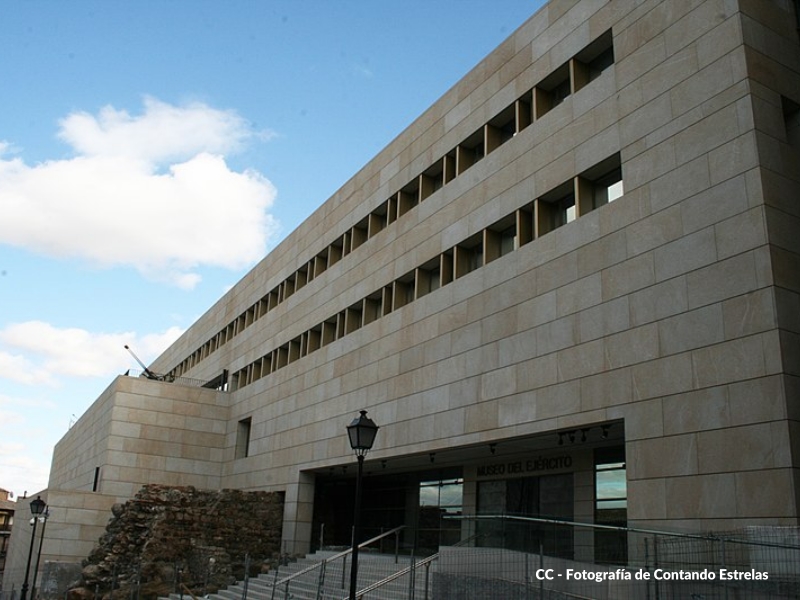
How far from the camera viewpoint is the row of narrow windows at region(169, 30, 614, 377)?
68.4 feet

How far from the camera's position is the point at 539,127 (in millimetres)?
21562

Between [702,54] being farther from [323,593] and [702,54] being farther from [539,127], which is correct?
[323,593]

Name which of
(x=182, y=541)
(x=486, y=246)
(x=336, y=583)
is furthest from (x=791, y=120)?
(x=182, y=541)

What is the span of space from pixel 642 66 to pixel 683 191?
371 cm

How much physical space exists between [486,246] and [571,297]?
14.4 feet

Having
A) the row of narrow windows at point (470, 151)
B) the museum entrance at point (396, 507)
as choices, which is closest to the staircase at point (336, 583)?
the museum entrance at point (396, 507)

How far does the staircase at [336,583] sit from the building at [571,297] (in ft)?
11.6

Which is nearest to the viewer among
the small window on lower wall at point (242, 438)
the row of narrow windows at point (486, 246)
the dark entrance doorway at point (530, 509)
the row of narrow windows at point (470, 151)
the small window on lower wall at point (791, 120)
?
the dark entrance doorway at point (530, 509)

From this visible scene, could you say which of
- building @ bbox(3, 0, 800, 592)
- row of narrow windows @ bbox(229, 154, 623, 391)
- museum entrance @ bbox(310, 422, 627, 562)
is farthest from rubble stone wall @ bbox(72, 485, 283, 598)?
row of narrow windows @ bbox(229, 154, 623, 391)

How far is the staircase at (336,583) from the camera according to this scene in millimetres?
18141

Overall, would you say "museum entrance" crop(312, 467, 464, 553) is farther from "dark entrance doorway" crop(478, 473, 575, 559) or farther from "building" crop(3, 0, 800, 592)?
"dark entrance doorway" crop(478, 473, 575, 559)

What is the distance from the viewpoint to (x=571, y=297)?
18.9 m

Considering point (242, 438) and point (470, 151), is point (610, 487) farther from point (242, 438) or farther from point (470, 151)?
point (242, 438)

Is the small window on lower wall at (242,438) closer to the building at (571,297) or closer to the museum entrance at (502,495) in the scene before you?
the building at (571,297)
